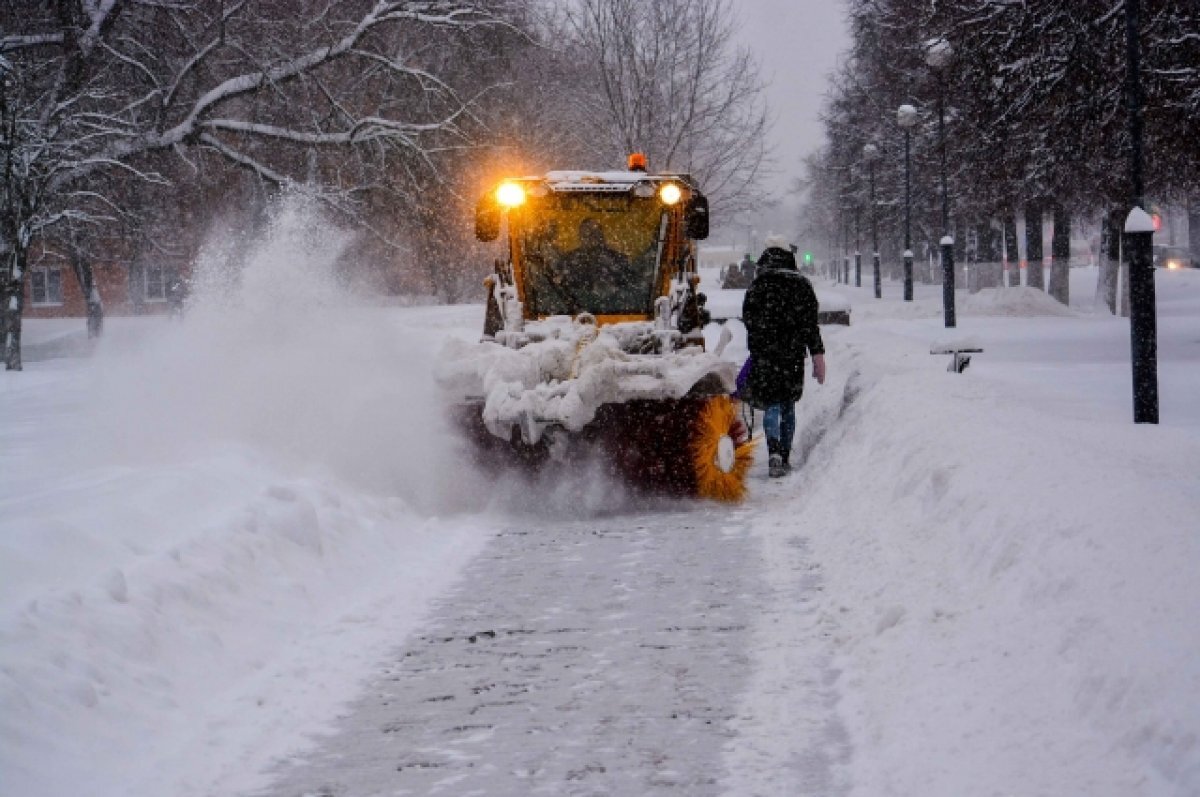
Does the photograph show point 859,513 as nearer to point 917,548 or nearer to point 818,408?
point 917,548

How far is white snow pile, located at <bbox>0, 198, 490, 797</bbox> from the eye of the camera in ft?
16.5

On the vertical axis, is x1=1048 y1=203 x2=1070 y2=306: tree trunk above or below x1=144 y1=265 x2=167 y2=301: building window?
below

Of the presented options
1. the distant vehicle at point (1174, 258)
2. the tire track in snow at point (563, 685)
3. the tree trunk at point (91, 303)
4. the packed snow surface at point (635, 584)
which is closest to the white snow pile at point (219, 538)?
the packed snow surface at point (635, 584)

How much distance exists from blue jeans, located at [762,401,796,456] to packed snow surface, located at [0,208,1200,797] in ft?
1.24

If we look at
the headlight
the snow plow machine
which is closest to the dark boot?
the snow plow machine

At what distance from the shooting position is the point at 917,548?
23.3 ft

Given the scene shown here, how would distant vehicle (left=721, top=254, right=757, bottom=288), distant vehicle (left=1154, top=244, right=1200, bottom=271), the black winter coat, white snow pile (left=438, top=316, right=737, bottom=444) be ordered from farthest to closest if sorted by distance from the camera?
distant vehicle (left=1154, top=244, right=1200, bottom=271), distant vehicle (left=721, top=254, right=757, bottom=288), the black winter coat, white snow pile (left=438, top=316, right=737, bottom=444)

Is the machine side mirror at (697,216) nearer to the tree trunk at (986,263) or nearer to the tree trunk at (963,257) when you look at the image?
the tree trunk at (986,263)

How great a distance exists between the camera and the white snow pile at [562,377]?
10172 millimetres

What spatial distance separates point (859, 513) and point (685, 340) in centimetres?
353

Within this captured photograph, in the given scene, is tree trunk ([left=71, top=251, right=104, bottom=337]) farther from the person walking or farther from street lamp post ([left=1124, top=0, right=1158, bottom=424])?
street lamp post ([left=1124, top=0, right=1158, bottom=424])

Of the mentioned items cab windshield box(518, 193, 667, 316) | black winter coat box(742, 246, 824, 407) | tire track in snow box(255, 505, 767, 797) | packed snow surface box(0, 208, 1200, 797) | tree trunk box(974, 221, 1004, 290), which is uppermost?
tree trunk box(974, 221, 1004, 290)

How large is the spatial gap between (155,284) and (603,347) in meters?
60.0

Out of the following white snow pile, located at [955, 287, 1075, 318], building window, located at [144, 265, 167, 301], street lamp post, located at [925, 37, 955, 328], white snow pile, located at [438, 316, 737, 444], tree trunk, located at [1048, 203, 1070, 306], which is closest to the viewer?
white snow pile, located at [438, 316, 737, 444]
